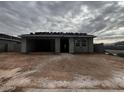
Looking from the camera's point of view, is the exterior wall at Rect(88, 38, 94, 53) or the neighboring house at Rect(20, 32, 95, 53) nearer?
the neighboring house at Rect(20, 32, 95, 53)

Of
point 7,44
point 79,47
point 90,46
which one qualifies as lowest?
point 79,47

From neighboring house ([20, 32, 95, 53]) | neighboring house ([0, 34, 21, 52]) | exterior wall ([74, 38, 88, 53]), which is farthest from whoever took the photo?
neighboring house ([0, 34, 21, 52])

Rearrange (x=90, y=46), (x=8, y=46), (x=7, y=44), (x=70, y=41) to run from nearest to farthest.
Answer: (x=70, y=41), (x=90, y=46), (x=7, y=44), (x=8, y=46)

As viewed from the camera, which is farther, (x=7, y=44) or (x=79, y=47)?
(x=7, y=44)

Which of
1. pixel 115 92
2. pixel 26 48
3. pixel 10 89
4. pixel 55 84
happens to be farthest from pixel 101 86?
pixel 26 48

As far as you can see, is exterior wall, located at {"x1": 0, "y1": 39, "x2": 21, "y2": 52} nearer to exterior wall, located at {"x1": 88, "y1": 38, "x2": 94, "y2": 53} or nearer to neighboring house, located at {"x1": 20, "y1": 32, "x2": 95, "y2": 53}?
neighboring house, located at {"x1": 20, "y1": 32, "x2": 95, "y2": 53}

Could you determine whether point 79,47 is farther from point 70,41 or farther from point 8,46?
point 8,46

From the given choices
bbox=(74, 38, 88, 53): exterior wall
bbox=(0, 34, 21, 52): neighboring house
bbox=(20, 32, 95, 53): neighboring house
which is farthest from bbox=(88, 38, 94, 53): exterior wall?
bbox=(0, 34, 21, 52): neighboring house

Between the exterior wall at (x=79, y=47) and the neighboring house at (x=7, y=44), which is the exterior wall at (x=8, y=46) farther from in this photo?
the exterior wall at (x=79, y=47)

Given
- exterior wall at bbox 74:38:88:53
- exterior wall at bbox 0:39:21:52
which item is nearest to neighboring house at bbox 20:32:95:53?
exterior wall at bbox 74:38:88:53

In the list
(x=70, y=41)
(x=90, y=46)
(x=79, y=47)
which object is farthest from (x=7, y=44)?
(x=90, y=46)

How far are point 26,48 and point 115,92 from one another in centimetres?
1516

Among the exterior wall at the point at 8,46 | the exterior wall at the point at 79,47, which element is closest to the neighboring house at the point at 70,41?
the exterior wall at the point at 79,47

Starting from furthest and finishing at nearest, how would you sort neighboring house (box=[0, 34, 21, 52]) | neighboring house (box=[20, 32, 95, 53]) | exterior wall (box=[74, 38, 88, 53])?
1. neighboring house (box=[0, 34, 21, 52])
2. exterior wall (box=[74, 38, 88, 53])
3. neighboring house (box=[20, 32, 95, 53])
